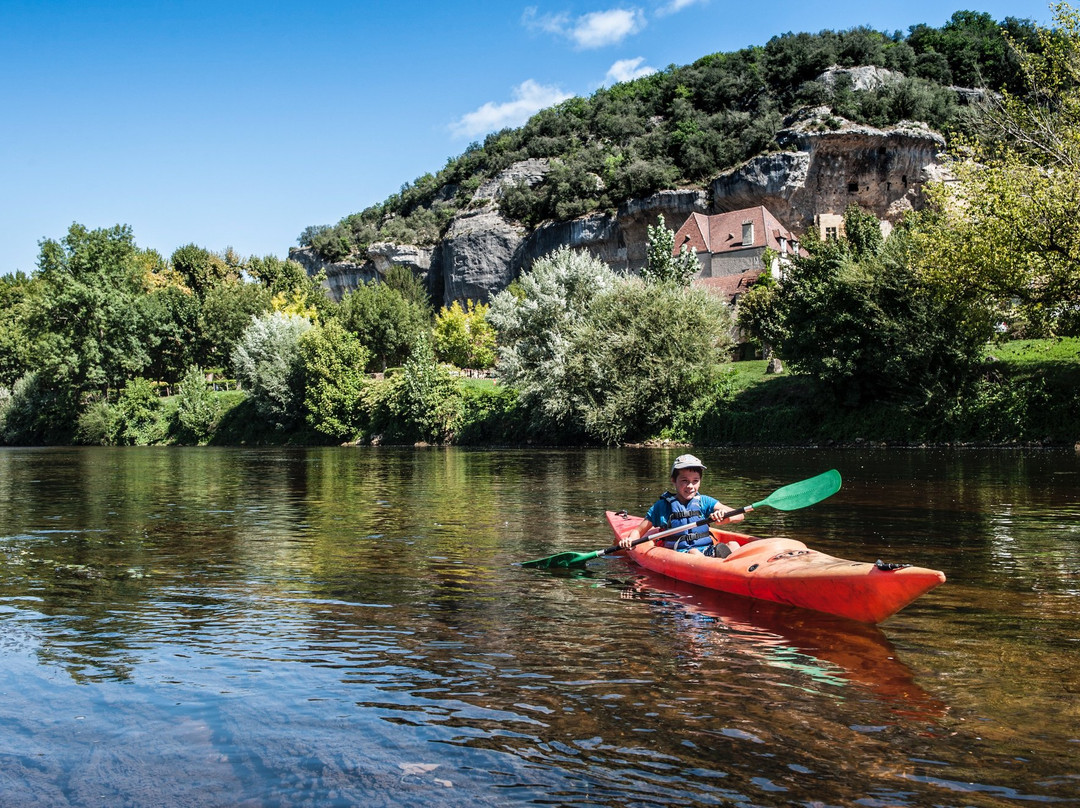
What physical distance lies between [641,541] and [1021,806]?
6384 millimetres

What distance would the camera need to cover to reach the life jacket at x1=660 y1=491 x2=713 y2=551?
9.95 meters

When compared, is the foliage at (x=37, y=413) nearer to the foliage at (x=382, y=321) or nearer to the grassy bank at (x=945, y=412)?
the foliage at (x=382, y=321)

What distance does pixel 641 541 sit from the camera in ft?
33.6

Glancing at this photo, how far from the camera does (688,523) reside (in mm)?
9922

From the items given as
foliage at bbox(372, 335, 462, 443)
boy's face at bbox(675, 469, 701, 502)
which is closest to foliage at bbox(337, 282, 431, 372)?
foliage at bbox(372, 335, 462, 443)

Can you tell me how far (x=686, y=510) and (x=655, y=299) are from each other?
28.6m

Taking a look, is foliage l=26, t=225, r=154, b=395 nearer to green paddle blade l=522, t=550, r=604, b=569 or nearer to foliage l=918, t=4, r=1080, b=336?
foliage l=918, t=4, r=1080, b=336

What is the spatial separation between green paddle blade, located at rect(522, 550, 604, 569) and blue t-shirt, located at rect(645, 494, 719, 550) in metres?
0.78

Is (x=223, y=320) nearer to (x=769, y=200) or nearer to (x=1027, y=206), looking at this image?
(x=769, y=200)

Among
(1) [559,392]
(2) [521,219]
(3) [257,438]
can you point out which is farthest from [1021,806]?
(2) [521,219]

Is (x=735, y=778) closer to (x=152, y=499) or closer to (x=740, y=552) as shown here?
(x=740, y=552)

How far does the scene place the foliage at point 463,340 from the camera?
70938mm

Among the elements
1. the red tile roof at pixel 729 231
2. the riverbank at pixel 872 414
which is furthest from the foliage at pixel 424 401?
the red tile roof at pixel 729 231

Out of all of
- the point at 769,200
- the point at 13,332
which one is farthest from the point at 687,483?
the point at 13,332
